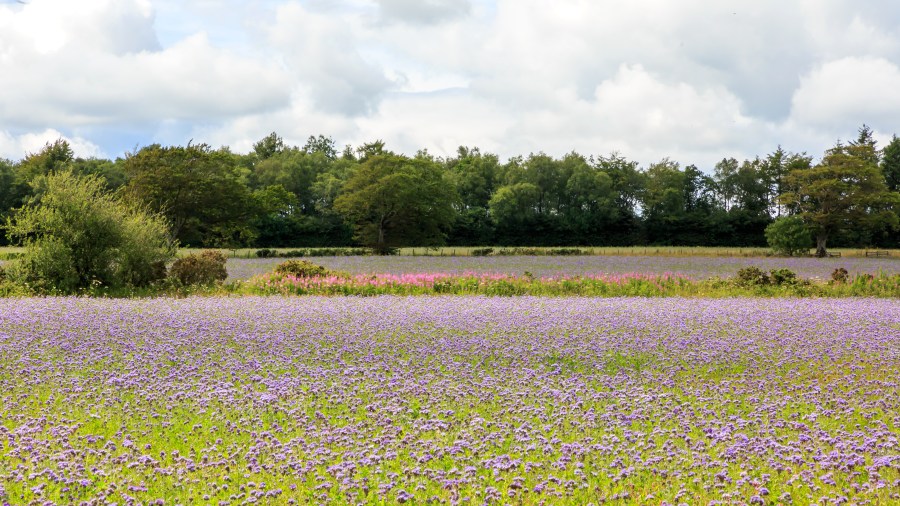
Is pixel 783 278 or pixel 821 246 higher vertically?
pixel 821 246

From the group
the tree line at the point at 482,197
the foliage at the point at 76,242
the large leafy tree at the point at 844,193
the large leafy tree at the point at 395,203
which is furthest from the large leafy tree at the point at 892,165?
the foliage at the point at 76,242

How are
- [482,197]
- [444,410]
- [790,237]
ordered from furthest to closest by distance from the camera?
[482,197] → [790,237] → [444,410]

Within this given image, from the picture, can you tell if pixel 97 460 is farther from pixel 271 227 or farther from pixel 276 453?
pixel 271 227

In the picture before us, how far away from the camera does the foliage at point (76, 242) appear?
2098 cm


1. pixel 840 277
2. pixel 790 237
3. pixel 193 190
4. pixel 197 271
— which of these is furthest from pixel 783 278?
pixel 193 190

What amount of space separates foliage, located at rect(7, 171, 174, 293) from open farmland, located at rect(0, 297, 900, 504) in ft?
29.3

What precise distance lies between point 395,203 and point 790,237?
27.3 meters

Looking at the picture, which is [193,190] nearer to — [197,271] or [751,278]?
[197,271]

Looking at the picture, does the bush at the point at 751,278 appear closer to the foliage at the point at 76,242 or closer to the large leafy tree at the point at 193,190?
the foliage at the point at 76,242

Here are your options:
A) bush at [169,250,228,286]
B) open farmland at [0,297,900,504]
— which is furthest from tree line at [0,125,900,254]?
open farmland at [0,297,900,504]

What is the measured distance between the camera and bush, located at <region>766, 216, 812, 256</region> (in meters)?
52.6

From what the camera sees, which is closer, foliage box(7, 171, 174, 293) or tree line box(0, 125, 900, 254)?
foliage box(7, 171, 174, 293)

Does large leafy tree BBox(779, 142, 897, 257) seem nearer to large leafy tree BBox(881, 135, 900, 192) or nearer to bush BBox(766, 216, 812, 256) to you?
bush BBox(766, 216, 812, 256)

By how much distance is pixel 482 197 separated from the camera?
85438 mm
